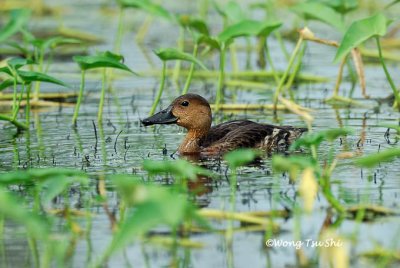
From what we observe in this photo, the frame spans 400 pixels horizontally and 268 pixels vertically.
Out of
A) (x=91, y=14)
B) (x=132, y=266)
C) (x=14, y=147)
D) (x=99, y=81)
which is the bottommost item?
(x=132, y=266)

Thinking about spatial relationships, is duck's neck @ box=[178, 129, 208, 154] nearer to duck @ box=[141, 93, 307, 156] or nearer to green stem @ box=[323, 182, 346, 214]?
duck @ box=[141, 93, 307, 156]

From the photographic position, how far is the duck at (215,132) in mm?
9984

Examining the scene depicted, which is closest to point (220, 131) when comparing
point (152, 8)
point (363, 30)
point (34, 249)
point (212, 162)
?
point (212, 162)

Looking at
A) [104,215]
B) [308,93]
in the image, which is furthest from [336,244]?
[308,93]

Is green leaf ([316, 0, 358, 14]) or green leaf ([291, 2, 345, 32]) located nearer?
green leaf ([291, 2, 345, 32])

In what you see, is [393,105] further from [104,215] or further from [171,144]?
[104,215]

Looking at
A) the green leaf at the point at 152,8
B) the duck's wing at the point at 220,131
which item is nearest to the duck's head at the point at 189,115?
the duck's wing at the point at 220,131

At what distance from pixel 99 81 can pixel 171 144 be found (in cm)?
407

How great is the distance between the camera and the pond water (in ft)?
21.5

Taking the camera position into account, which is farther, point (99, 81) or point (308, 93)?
point (99, 81)

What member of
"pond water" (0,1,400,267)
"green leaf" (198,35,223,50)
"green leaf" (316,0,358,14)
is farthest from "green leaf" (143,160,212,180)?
"green leaf" (316,0,358,14)

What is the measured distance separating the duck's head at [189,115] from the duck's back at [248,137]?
0.13 meters

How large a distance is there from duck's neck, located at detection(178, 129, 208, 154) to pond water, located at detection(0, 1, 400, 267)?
0.13m

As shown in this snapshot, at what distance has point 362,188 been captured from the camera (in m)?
7.96
